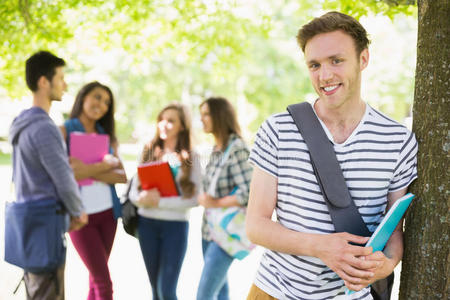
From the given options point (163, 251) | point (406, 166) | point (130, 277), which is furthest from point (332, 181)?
point (130, 277)

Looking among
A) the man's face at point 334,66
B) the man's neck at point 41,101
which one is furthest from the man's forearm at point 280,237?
the man's neck at point 41,101

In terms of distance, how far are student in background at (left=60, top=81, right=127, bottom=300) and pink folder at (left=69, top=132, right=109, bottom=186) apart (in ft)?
0.20

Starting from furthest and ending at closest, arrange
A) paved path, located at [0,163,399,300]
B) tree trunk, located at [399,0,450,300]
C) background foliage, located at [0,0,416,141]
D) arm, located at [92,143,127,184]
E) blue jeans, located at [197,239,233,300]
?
paved path, located at [0,163,399,300] < background foliage, located at [0,0,416,141] < arm, located at [92,143,127,184] < blue jeans, located at [197,239,233,300] < tree trunk, located at [399,0,450,300]

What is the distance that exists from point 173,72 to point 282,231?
918 inches

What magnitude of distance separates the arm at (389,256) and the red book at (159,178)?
217 centimetres

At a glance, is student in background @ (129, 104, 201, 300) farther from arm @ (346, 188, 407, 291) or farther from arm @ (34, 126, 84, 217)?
arm @ (346, 188, 407, 291)

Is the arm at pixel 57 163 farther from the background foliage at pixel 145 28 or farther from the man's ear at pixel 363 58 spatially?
the man's ear at pixel 363 58

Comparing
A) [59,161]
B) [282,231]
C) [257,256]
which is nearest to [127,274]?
[257,256]

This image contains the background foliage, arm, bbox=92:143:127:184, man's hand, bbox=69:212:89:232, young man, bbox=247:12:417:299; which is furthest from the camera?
the background foliage

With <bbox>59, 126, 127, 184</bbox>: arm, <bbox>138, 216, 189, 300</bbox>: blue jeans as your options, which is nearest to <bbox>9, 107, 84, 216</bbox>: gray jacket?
<bbox>59, 126, 127, 184</bbox>: arm

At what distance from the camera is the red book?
12.2 ft

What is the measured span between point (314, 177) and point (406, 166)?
0.39 m

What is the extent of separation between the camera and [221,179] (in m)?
3.72

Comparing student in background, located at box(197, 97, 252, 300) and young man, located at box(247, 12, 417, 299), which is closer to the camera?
young man, located at box(247, 12, 417, 299)
